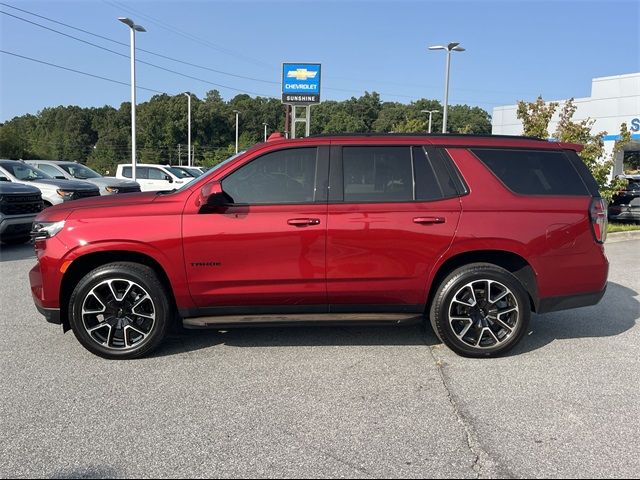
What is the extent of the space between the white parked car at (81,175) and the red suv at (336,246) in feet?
36.2

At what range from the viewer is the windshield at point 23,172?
12070 millimetres

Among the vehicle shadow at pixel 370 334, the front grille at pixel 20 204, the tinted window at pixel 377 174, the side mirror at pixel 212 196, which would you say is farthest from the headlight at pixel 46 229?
the front grille at pixel 20 204

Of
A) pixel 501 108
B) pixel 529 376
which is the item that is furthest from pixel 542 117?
pixel 501 108

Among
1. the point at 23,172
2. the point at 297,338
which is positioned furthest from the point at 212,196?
the point at 23,172

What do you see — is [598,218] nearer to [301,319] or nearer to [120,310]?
[301,319]

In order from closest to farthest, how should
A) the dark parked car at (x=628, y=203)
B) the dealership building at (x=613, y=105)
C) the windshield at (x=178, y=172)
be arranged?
the dark parked car at (x=628, y=203)
the windshield at (x=178, y=172)
the dealership building at (x=613, y=105)

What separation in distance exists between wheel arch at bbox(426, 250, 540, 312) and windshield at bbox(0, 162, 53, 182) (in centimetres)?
1155

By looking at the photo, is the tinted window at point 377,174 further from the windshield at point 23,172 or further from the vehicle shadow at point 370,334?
the windshield at point 23,172

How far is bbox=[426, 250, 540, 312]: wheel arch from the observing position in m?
4.19

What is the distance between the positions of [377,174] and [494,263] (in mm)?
1326

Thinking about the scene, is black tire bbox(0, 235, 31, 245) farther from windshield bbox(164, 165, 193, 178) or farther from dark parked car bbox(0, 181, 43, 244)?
windshield bbox(164, 165, 193, 178)

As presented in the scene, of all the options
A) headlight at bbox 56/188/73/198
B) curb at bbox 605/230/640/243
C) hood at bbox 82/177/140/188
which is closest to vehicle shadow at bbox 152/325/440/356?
curb at bbox 605/230/640/243

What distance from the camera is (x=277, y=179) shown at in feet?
13.4

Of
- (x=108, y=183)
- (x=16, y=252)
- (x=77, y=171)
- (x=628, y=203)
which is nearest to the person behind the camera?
(x=16, y=252)
